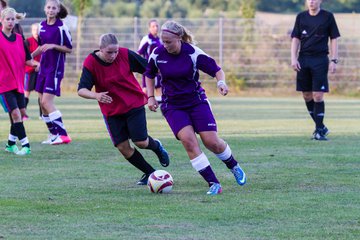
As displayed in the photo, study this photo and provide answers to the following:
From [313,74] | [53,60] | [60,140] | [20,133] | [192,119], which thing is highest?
[192,119]

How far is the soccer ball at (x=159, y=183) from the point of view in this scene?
8.76m

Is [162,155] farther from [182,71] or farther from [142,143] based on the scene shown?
[182,71]

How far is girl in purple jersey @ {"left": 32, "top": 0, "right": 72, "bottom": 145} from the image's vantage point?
13289mm

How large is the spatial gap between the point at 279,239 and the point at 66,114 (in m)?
14.5

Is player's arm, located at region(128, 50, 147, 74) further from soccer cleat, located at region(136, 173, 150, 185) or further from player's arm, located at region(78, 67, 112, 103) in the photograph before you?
soccer cleat, located at region(136, 173, 150, 185)

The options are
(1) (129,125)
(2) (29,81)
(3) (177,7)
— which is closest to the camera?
(1) (129,125)

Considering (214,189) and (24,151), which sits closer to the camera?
(214,189)

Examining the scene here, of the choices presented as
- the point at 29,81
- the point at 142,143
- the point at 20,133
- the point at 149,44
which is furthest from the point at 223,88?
the point at 29,81

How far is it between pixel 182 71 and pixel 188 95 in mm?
245

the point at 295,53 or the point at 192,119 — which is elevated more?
the point at 192,119

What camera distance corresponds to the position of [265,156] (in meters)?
11.8

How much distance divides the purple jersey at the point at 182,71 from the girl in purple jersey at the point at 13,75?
3.60m

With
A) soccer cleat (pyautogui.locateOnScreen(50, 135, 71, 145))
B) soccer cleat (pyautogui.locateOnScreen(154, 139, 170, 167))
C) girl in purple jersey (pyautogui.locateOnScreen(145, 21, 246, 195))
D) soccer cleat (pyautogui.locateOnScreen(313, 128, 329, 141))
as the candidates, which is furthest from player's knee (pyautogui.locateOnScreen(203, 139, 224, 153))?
soccer cleat (pyautogui.locateOnScreen(313, 128, 329, 141))

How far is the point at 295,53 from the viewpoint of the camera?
14.3 meters
